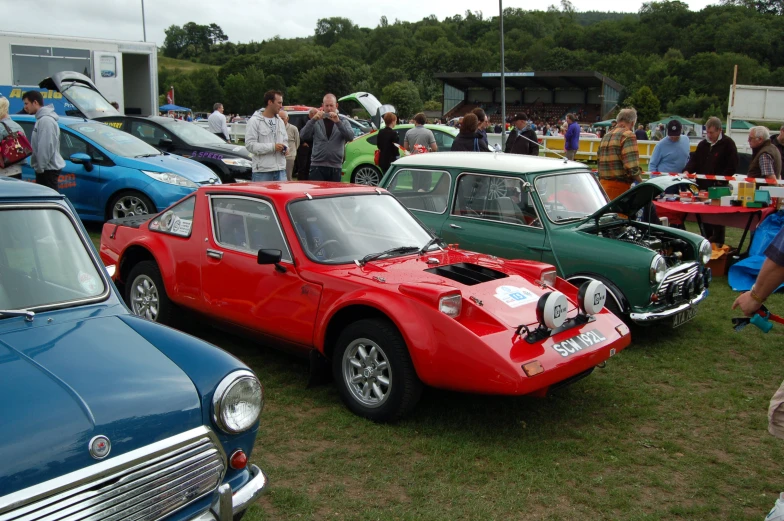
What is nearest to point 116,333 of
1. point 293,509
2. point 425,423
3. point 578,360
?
point 293,509

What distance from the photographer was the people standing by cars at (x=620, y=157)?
28.8 ft

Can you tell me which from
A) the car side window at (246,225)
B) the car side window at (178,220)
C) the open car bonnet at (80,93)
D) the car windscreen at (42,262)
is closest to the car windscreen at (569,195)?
the car side window at (246,225)

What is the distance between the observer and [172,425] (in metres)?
2.51

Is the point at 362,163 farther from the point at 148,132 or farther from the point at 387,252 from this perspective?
the point at 387,252

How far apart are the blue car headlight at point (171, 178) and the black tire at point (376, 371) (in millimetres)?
6249

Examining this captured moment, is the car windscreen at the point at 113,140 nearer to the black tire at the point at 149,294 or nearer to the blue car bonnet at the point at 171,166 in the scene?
the blue car bonnet at the point at 171,166

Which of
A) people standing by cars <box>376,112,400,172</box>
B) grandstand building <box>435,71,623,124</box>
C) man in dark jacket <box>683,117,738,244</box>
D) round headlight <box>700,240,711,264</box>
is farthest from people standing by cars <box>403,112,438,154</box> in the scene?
grandstand building <box>435,71,623,124</box>

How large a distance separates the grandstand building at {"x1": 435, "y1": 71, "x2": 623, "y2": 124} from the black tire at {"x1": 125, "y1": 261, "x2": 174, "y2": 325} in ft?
181

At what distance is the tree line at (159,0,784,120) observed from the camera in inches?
3450

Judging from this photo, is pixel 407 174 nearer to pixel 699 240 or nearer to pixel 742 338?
pixel 699 240

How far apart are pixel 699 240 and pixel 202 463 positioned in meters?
5.76

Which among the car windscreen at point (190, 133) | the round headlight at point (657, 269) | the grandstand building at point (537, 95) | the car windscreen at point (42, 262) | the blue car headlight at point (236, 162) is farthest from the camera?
the grandstand building at point (537, 95)

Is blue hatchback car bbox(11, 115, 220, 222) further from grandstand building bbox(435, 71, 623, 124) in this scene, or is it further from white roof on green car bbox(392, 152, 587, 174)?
grandstand building bbox(435, 71, 623, 124)

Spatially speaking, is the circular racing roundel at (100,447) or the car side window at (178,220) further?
the car side window at (178,220)
